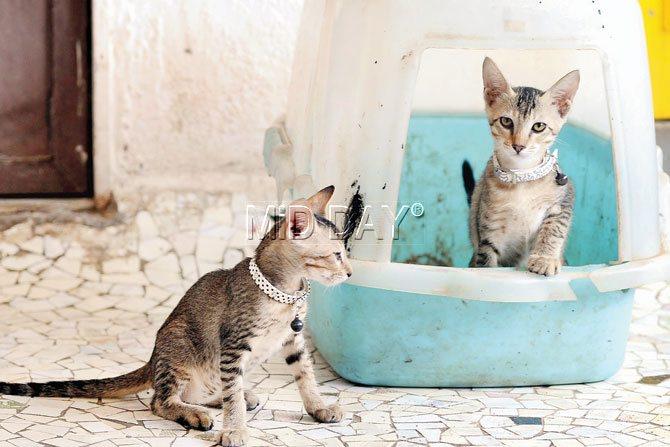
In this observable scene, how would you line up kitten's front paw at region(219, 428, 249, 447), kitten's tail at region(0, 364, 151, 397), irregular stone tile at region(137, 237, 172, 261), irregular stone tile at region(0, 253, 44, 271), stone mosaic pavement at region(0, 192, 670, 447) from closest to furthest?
kitten's front paw at region(219, 428, 249, 447)
stone mosaic pavement at region(0, 192, 670, 447)
kitten's tail at region(0, 364, 151, 397)
irregular stone tile at region(0, 253, 44, 271)
irregular stone tile at region(137, 237, 172, 261)

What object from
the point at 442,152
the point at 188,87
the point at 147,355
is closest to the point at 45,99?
the point at 188,87

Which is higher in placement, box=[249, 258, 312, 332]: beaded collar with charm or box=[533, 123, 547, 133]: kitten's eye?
box=[533, 123, 547, 133]: kitten's eye

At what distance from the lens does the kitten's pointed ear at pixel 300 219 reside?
7.66 feet

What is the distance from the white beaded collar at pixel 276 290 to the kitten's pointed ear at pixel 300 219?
4.8 inches

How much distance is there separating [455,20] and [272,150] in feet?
2.56

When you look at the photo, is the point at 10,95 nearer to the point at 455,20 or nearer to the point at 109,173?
the point at 109,173

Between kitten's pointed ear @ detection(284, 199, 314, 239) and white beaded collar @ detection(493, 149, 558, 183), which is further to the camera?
white beaded collar @ detection(493, 149, 558, 183)

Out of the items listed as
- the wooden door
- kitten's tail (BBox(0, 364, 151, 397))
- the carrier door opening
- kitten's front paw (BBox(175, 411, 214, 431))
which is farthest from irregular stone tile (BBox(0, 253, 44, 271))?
kitten's front paw (BBox(175, 411, 214, 431))

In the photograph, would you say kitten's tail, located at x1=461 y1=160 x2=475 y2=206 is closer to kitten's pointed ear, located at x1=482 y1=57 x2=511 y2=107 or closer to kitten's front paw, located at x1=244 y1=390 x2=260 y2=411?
kitten's pointed ear, located at x1=482 y1=57 x2=511 y2=107

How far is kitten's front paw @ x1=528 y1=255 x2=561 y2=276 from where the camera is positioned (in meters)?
2.57

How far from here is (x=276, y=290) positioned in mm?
2387

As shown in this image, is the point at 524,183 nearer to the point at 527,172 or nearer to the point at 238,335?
the point at 527,172

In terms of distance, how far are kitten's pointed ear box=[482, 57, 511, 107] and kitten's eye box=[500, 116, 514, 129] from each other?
64mm

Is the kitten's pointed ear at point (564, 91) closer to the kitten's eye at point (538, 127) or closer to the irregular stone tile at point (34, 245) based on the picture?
the kitten's eye at point (538, 127)
